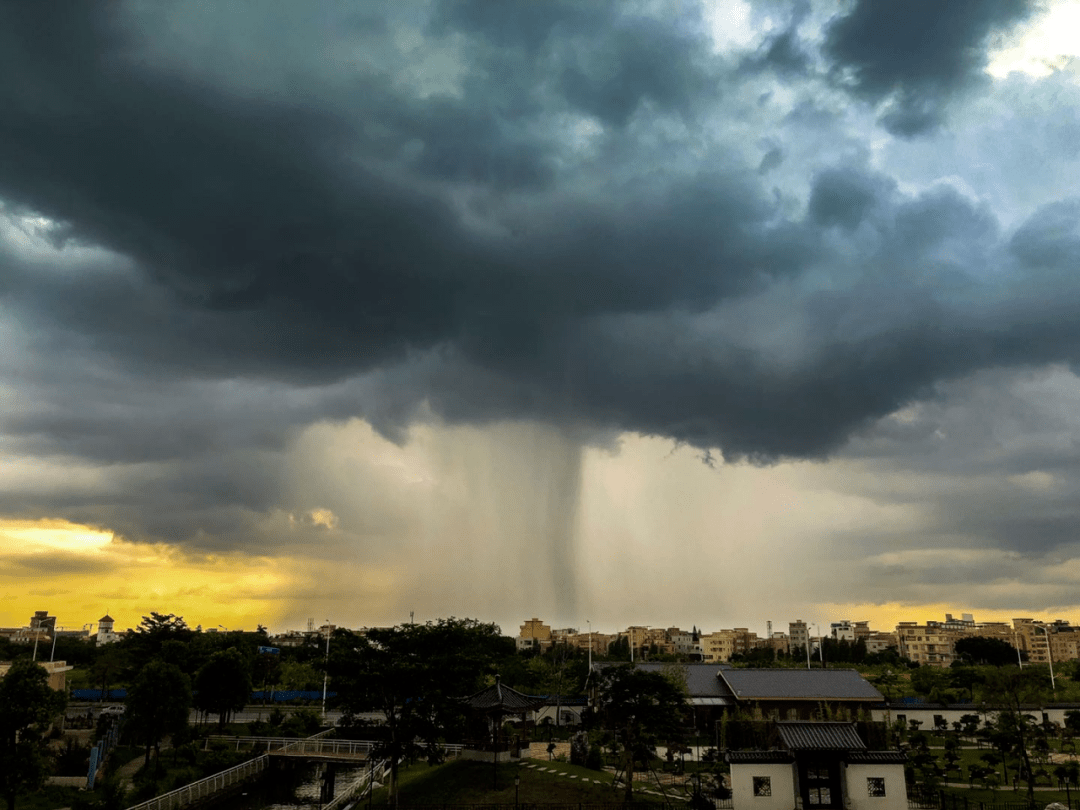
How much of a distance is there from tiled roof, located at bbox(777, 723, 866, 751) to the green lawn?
8.16 meters

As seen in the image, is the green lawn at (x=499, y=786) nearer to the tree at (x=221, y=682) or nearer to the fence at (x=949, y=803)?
the fence at (x=949, y=803)

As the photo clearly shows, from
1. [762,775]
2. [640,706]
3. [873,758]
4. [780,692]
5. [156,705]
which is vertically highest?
[640,706]

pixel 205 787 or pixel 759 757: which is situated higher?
pixel 759 757

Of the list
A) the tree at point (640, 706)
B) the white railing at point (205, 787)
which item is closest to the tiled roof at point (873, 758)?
the tree at point (640, 706)

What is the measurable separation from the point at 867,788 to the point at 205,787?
38091 millimetres

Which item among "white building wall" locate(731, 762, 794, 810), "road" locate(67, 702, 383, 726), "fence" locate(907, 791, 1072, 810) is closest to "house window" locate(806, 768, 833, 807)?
"white building wall" locate(731, 762, 794, 810)

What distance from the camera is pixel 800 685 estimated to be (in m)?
72.1

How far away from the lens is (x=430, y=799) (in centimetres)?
4653

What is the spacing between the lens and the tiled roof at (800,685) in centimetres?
7019

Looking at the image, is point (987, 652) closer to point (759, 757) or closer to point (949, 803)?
point (949, 803)

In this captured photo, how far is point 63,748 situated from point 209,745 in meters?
10.2

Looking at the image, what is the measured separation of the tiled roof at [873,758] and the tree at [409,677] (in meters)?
21.0

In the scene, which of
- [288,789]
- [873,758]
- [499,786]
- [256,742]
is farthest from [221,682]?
[873,758]

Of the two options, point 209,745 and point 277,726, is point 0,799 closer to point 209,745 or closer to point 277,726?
point 209,745
